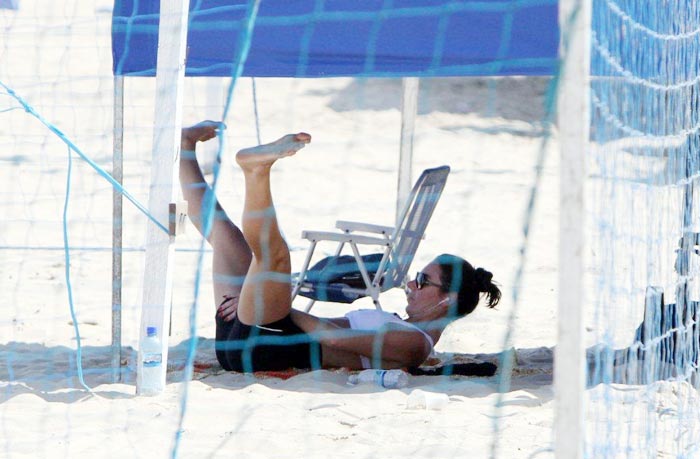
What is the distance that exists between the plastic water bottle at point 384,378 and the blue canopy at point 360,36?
4.46ft

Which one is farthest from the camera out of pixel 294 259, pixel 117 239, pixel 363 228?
pixel 294 259

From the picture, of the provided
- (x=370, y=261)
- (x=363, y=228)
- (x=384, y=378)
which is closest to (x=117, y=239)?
(x=384, y=378)

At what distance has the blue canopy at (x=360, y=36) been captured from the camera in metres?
4.74

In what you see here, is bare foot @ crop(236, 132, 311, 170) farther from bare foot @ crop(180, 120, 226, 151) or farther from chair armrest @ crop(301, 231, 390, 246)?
chair armrest @ crop(301, 231, 390, 246)

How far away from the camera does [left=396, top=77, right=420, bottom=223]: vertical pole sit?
7.30 metres

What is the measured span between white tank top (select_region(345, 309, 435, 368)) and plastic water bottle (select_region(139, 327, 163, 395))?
2.93 feet

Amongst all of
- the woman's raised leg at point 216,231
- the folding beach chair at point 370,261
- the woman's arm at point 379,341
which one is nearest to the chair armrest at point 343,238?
the folding beach chair at point 370,261

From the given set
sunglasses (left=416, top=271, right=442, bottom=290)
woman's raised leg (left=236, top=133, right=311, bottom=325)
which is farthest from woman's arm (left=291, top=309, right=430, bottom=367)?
sunglasses (left=416, top=271, right=442, bottom=290)

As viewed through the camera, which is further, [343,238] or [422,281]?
[343,238]

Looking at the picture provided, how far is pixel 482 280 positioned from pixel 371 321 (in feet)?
1.74

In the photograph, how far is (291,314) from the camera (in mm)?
4660

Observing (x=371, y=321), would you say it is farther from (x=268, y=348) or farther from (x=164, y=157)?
(x=164, y=157)

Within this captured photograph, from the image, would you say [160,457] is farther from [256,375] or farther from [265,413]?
[256,375]

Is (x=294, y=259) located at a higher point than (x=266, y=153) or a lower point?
lower
